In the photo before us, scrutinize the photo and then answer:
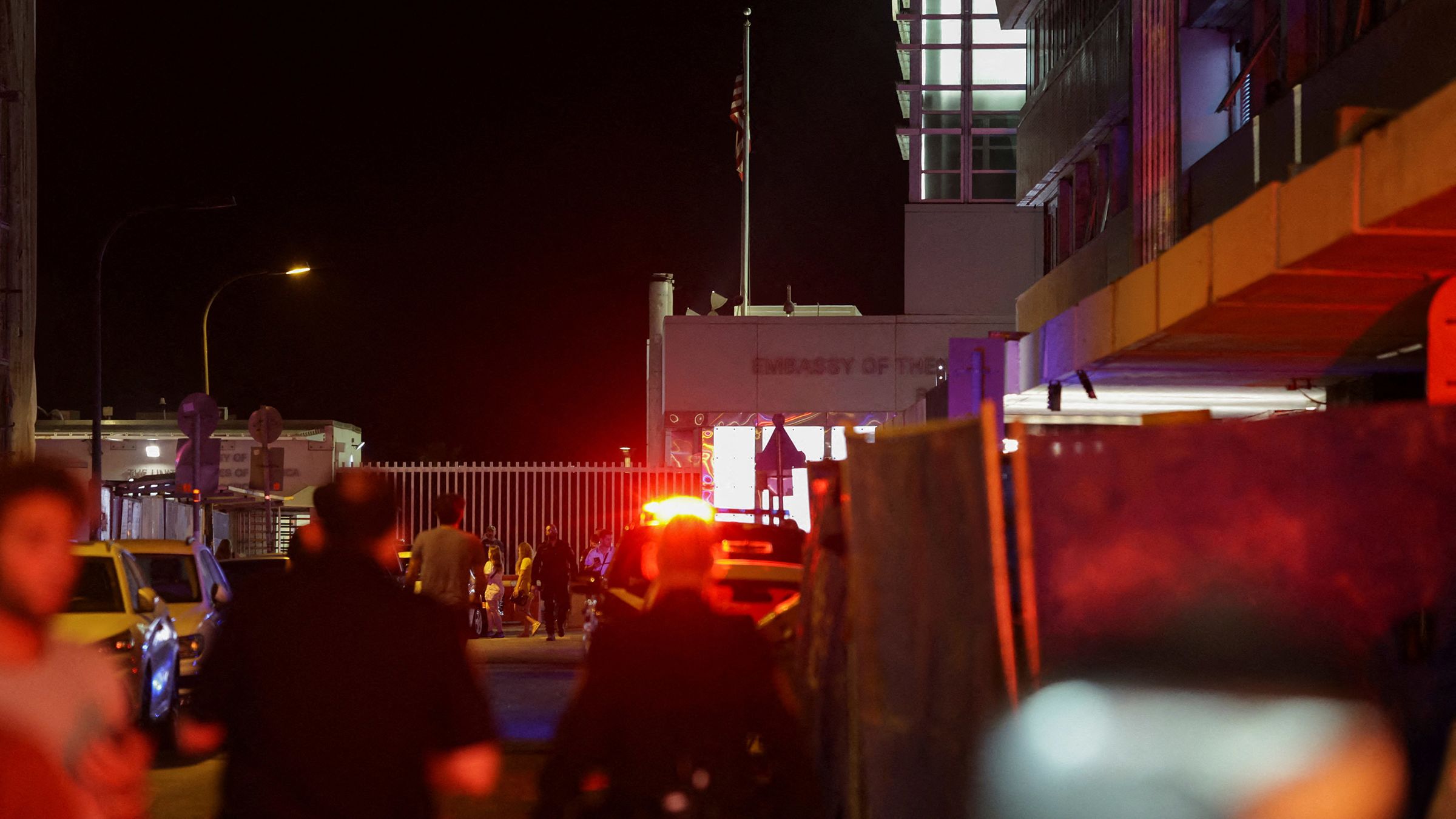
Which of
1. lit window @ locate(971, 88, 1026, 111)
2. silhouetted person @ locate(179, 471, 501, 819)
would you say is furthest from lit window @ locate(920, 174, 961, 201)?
silhouetted person @ locate(179, 471, 501, 819)

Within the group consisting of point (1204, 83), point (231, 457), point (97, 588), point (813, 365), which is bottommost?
point (97, 588)

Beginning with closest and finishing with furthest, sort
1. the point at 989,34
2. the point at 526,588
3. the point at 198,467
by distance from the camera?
the point at 198,467
the point at 526,588
the point at 989,34

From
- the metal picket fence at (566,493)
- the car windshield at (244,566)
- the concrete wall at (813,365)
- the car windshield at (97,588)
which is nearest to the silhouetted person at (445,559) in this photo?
the car windshield at (97,588)

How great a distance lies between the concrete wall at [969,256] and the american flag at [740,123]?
4.13m

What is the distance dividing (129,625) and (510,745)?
123 inches

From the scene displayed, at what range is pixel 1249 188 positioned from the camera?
50.5 feet

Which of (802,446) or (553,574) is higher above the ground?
(802,446)

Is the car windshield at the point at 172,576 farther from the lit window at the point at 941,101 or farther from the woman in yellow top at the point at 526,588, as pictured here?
the lit window at the point at 941,101

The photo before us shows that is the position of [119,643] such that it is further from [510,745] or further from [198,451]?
[198,451]

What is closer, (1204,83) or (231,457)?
(1204,83)

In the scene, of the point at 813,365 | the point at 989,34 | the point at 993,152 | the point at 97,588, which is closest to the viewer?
the point at 97,588

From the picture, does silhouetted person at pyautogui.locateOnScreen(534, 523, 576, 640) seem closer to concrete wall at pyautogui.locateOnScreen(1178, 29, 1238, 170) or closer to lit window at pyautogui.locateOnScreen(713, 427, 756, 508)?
lit window at pyautogui.locateOnScreen(713, 427, 756, 508)

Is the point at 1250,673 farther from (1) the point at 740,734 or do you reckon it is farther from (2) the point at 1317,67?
(2) the point at 1317,67

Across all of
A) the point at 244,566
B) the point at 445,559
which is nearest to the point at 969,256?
the point at 244,566
